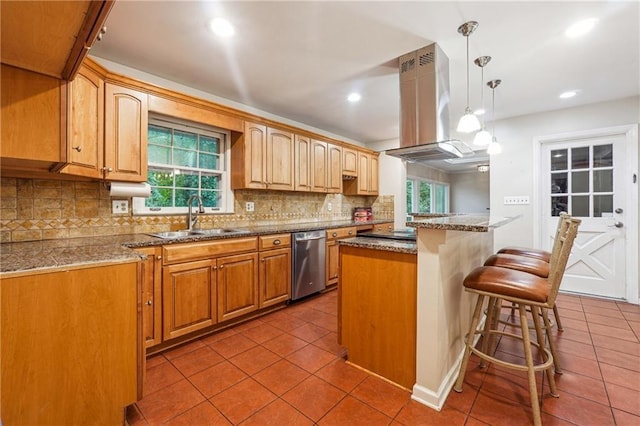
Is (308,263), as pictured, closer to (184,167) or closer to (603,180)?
(184,167)

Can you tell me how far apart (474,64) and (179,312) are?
3.24 meters

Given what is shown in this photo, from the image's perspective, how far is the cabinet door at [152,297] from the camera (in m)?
2.01

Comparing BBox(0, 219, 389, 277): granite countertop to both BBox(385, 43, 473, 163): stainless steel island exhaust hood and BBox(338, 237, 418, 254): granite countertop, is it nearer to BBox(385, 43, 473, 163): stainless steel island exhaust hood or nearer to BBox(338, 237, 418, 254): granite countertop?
BBox(338, 237, 418, 254): granite countertop

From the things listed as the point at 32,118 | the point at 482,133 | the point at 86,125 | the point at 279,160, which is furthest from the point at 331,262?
the point at 32,118

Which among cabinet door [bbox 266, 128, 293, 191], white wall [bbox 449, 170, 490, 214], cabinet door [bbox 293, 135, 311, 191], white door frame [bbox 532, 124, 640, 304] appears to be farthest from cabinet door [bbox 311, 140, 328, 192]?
white wall [bbox 449, 170, 490, 214]

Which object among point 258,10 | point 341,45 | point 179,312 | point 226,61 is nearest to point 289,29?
point 258,10

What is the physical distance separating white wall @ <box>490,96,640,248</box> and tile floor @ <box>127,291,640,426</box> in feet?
5.28

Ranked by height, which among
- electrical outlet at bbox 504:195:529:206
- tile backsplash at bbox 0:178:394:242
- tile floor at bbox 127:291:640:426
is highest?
electrical outlet at bbox 504:195:529:206

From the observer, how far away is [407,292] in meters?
1.67

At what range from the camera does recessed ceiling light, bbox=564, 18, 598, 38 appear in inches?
74.7

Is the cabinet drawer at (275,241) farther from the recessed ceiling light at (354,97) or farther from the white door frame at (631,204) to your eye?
the white door frame at (631,204)

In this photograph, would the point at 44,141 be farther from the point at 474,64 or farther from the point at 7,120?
the point at 474,64

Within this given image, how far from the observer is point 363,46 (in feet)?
7.11

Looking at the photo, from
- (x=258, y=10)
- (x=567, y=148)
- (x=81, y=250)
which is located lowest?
(x=81, y=250)
